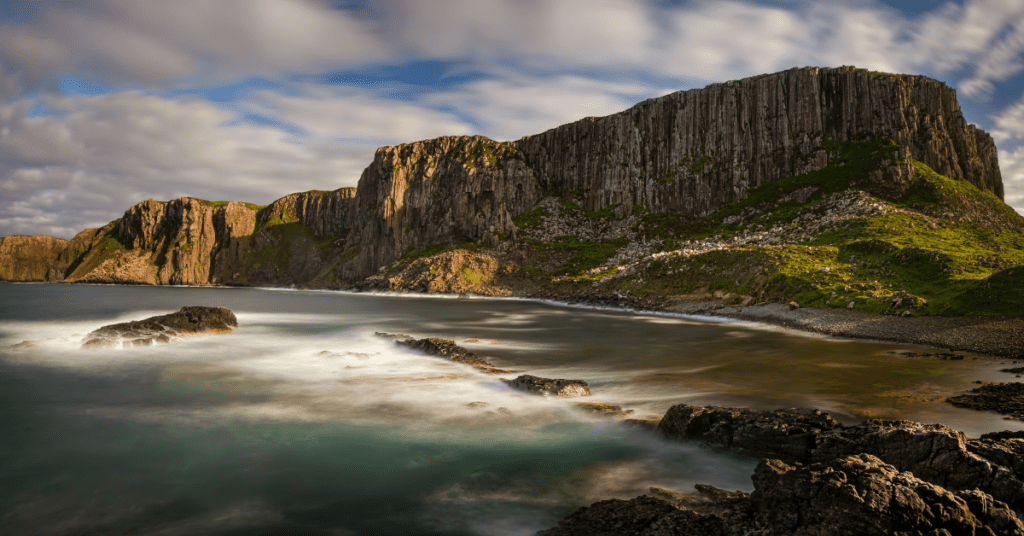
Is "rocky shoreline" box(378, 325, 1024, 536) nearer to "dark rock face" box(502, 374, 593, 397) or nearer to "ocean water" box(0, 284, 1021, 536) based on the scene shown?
"ocean water" box(0, 284, 1021, 536)

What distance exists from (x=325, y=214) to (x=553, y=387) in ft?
636

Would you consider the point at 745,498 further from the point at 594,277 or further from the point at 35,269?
the point at 35,269

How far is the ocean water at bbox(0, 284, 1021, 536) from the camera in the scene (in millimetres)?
9266

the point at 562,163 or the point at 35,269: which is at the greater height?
the point at 562,163

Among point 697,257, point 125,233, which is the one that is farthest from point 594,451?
point 125,233

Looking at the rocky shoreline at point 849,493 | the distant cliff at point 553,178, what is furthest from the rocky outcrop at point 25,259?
the rocky shoreline at point 849,493

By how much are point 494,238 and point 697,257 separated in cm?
5736

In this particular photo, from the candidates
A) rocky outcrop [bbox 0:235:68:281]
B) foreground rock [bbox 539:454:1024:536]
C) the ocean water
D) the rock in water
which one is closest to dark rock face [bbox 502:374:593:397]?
the rock in water

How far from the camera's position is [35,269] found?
19400cm

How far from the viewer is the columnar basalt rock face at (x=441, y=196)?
413ft

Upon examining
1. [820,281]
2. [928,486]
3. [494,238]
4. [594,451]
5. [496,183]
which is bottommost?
[594,451]

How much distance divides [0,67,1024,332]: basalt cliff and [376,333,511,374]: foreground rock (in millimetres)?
28669

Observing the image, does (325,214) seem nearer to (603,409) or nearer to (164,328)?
(164,328)

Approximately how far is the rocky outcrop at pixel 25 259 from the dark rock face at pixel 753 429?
256874 mm
